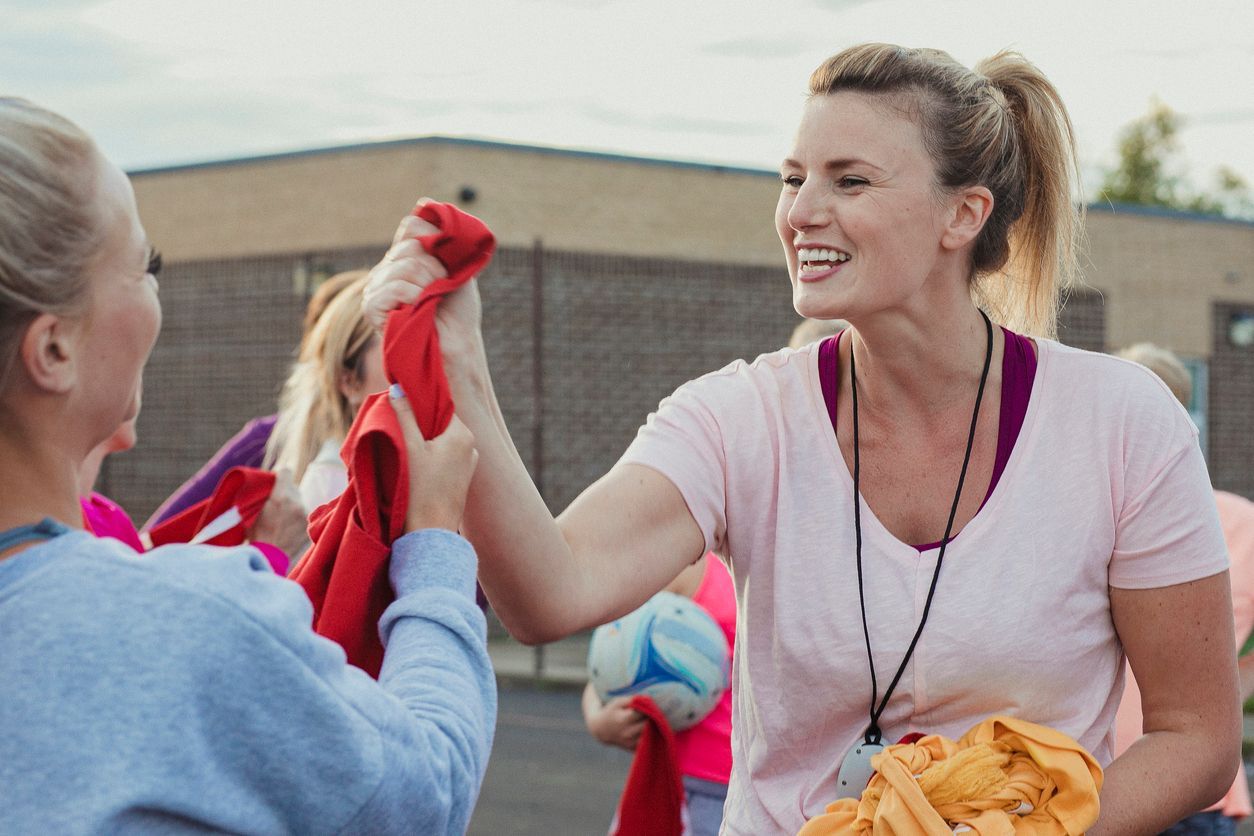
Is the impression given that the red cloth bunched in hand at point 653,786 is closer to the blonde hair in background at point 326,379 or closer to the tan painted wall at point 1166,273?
the blonde hair in background at point 326,379

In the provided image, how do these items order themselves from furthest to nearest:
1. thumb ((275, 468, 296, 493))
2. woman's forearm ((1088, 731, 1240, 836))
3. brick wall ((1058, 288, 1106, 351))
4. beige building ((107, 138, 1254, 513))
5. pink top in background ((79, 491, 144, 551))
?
brick wall ((1058, 288, 1106, 351)) → beige building ((107, 138, 1254, 513)) → thumb ((275, 468, 296, 493)) → pink top in background ((79, 491, 144, 551)) → woman's forearm ((1088, 731, 1240, 836))

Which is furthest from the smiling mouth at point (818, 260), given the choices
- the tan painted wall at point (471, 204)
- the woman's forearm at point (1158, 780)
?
the tan painted wall at point (471, 204)

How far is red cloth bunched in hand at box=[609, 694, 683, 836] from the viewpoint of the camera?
4098 mm

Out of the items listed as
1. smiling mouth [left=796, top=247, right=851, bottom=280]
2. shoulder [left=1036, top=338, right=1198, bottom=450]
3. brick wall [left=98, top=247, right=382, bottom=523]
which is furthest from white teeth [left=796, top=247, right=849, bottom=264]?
brick wall [left=98, top=247, right=382, bottom=523]

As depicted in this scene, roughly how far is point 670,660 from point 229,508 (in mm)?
1304

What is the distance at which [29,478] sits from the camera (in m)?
1.68

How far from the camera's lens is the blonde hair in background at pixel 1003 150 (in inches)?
110

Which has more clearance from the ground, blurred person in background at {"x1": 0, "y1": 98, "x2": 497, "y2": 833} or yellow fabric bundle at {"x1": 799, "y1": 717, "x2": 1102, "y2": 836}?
blurred person in background at {"x1": 0, "y1": 98, "x2": 497, "y2": 833}

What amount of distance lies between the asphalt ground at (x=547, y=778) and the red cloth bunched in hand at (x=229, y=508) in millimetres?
4661

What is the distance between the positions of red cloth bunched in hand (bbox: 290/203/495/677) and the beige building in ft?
50.3

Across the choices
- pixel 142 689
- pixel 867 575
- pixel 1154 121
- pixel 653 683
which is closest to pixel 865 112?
pixel 867 575

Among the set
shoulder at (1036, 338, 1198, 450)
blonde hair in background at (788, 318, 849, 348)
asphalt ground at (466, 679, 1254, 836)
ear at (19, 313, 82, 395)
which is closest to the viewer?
ear at (19, 313, 82, 395)

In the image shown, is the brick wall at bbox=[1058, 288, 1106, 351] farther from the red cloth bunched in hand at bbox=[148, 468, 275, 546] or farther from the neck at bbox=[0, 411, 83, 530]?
the neck at bbox=[0, 411, 83, 530]

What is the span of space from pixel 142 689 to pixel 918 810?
1.27 metres
